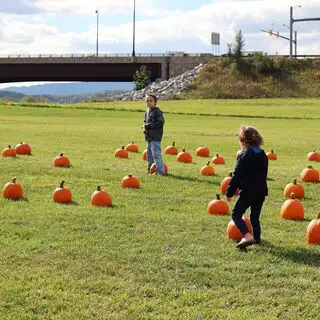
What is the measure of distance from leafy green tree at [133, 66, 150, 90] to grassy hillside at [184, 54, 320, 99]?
28.3 feet

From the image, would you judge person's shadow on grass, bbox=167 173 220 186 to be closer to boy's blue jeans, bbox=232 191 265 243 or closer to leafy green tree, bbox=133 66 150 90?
boy's blue jeans, bbox=232 191 265 243

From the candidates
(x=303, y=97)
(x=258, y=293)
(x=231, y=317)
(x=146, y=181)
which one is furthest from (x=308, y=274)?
(x=303, y=97)

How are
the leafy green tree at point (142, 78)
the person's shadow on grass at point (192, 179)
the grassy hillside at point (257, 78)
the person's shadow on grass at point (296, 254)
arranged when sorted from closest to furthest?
the person's shadow on grass at point (296, 254), the person's shadow on grass at point (192, 179), the grassy hillside at point (257, 78), the leafy green tree at point (142, 78)

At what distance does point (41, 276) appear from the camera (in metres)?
7.73

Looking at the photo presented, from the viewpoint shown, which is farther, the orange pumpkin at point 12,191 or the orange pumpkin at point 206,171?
the orange pumpkin at point 206,171

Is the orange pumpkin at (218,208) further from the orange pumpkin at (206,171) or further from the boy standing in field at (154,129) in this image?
the orange pumpkin at (206,171)

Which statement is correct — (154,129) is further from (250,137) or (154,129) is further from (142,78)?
(142,78)

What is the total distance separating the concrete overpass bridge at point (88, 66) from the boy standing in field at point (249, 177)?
102 meters

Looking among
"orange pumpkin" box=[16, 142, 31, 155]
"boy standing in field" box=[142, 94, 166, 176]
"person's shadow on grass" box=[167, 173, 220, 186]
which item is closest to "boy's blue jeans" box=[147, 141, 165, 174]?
"boy standing in field" box=[142, 94, 166, 176]

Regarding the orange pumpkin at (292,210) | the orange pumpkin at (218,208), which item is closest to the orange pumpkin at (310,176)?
the orange pumpkin at (292,210)

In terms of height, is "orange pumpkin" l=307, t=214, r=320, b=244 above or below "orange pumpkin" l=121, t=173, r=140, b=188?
below

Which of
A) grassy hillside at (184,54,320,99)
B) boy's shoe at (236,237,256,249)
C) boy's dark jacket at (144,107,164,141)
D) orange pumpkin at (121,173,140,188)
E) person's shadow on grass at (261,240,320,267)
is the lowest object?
person's shadow on grass at (261,240,320,267)

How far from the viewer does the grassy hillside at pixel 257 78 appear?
95.7 meters

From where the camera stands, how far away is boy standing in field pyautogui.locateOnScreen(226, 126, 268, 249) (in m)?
9.23
